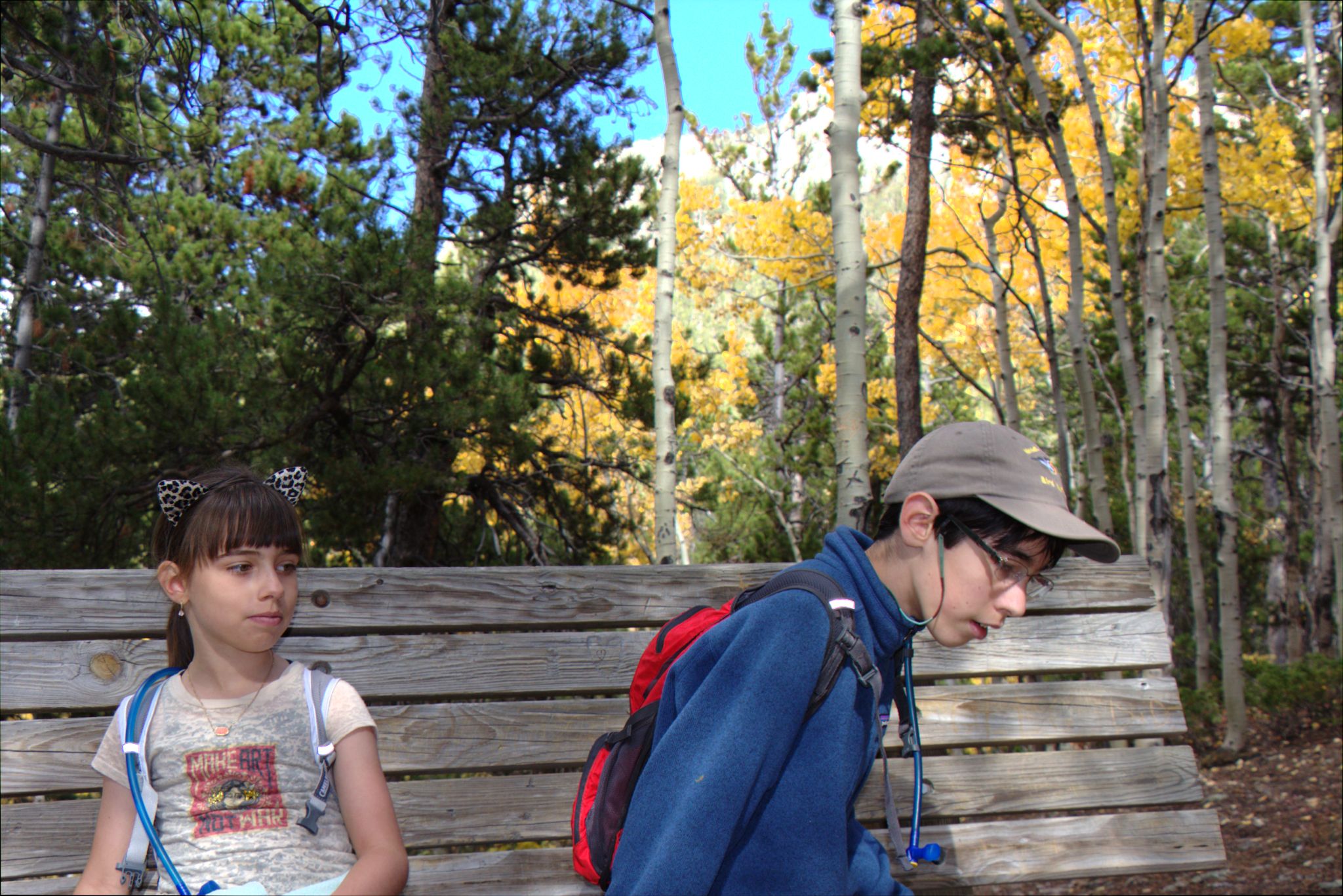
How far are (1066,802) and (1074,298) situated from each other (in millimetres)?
5675

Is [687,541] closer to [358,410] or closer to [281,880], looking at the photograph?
[358,410]

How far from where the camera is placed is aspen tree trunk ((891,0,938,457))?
30.9 feet

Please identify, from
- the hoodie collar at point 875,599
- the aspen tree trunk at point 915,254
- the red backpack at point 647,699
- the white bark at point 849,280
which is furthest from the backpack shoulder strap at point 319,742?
the aspen tree trunk at point 915,254

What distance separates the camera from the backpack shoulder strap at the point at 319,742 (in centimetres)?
186

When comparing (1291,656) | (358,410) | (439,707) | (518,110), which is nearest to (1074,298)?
(518,110)

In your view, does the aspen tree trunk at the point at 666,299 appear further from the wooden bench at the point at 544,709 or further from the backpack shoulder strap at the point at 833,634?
the backpack shoulder strap at the point at 833,634

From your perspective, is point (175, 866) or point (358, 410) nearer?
point (175, 866)

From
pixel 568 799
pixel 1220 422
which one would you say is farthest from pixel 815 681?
pixel 1220 422

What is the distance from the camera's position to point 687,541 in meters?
29.6

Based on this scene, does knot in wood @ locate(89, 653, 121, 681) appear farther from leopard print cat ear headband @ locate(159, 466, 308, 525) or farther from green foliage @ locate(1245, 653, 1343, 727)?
green foliage @ locate(1245, 653, 1343, 727)

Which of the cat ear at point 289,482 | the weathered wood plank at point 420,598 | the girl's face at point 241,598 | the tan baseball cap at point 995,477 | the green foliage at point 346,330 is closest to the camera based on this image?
the tan baseball cap at point 995,477

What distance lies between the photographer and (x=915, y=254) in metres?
9.55

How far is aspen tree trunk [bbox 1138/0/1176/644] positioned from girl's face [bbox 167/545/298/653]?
6120 mm

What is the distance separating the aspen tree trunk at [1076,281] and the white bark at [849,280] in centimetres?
350
